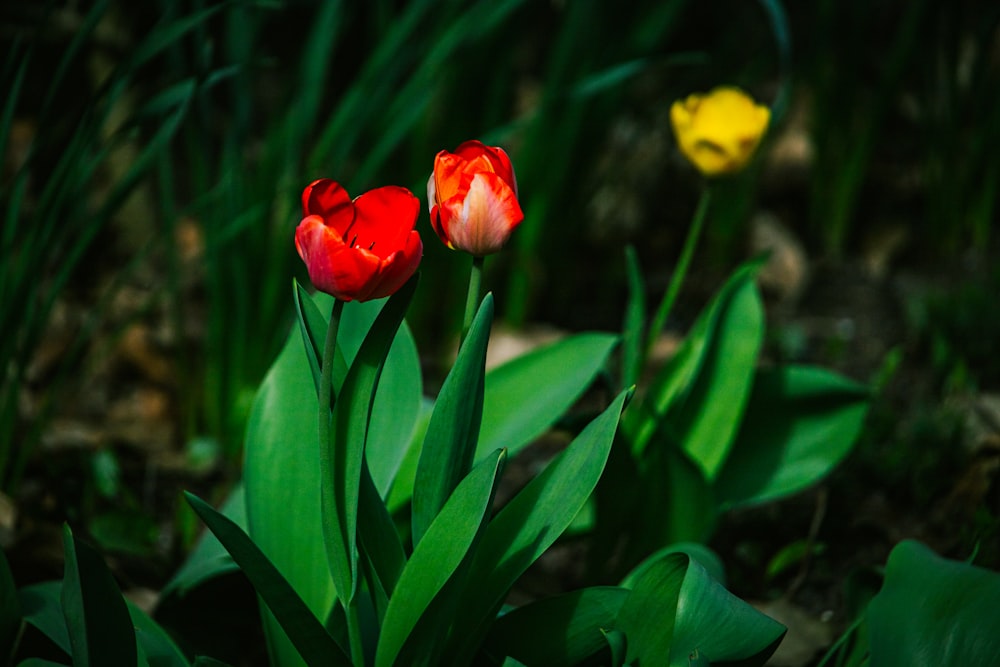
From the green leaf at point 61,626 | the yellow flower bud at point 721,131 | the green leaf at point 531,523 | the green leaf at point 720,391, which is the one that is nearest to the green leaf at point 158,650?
the green leaf at point 61,626

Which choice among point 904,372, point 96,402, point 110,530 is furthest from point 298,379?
point 904,372

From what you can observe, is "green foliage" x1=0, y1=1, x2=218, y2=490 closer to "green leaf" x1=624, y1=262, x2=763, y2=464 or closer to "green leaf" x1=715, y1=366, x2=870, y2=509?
"green leaf" x1=624, y1=262, x2=763, y2=464

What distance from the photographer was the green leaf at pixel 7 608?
791 mm

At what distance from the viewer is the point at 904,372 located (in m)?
1.85

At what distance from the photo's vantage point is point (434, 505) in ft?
2.64

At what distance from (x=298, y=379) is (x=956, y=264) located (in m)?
1.89

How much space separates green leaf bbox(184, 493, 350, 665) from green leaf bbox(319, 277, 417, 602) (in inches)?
1.6

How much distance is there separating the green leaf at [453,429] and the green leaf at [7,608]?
1.09 feet

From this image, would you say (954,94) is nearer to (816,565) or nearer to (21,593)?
(816,565)

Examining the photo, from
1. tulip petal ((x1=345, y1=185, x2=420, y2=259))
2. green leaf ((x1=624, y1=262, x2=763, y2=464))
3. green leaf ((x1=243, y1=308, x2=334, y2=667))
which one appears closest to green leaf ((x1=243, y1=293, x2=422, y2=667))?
green leaf ((x1=243, y1=308, x2=334, y2=667))

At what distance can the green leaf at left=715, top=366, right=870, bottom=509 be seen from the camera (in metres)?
1.25

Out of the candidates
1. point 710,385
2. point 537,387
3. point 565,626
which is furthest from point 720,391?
point 565,626

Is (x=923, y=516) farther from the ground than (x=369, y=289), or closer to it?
closer to it

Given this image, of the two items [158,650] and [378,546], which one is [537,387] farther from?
[158,650]
